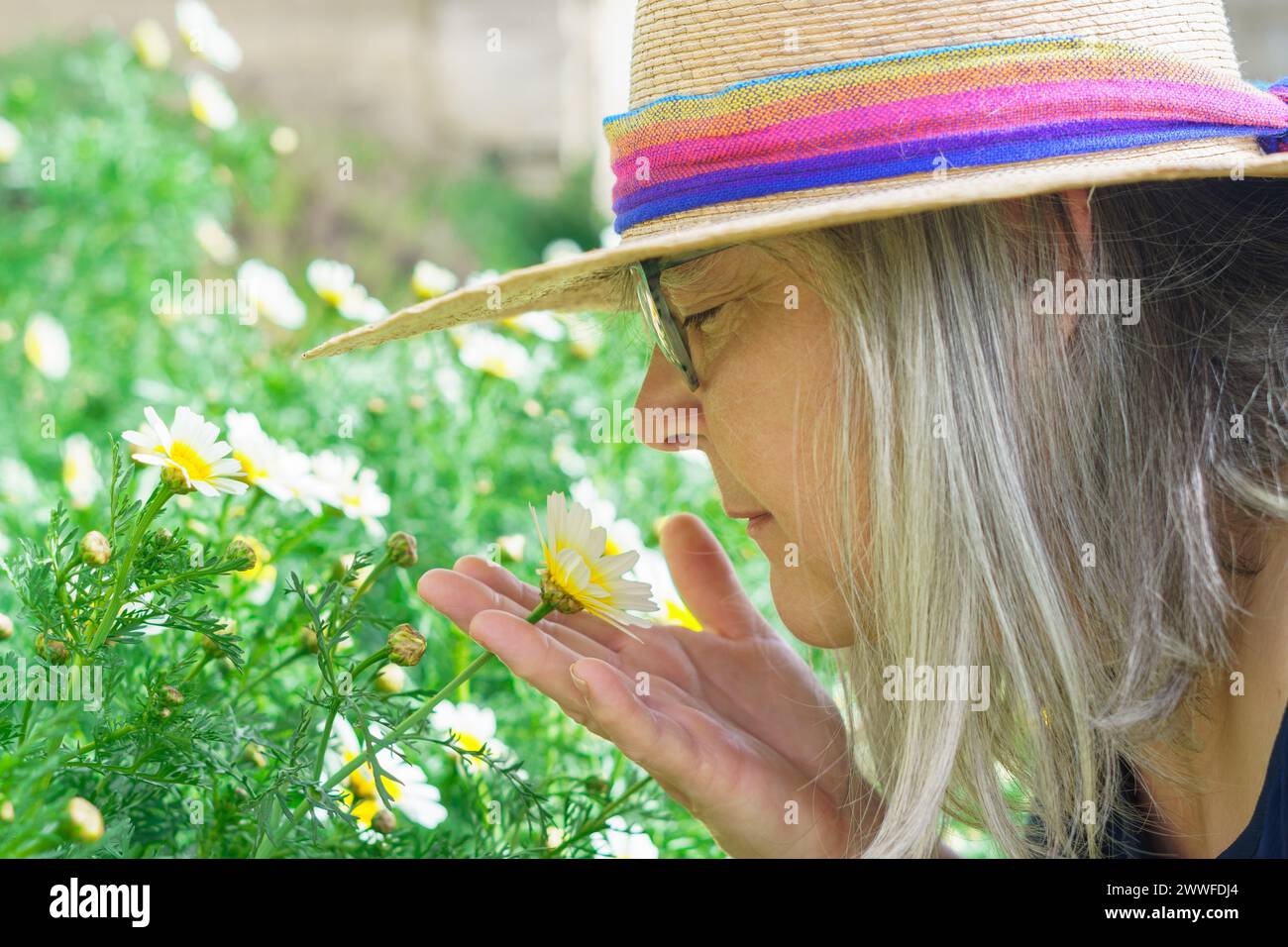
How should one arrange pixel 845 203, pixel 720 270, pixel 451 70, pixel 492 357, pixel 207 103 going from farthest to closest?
pixel 451 70 → pixel 207 103 → pixel 492 357 → pixel 720 270 → pixel 845 203

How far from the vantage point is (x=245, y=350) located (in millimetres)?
1896

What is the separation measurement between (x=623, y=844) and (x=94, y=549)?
57 centimetres

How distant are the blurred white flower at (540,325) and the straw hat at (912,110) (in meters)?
0.72

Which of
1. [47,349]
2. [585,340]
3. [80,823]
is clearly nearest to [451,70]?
[47,349]

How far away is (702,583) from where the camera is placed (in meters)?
1.35

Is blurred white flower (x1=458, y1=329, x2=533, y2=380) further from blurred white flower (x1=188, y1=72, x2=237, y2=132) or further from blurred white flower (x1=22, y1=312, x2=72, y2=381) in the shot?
blurred white flower (x1=188, y1=72, x2=237, y2=132)

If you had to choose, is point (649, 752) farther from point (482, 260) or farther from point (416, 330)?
point (482, 260)

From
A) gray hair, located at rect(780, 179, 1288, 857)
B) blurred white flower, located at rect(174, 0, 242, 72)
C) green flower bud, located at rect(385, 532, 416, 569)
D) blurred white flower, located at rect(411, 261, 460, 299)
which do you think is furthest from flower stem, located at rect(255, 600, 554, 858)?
blurred white flower, located at rect(174, 0, 242, 72)

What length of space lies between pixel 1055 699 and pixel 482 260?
147 inches

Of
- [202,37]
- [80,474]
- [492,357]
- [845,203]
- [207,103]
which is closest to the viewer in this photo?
[845,203]

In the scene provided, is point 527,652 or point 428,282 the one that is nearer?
point 527,652

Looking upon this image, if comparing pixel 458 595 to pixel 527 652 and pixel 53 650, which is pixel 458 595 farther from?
pixel 53 650

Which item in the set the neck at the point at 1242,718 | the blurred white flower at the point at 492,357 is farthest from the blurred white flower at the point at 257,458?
the neck at the point at 1242,718

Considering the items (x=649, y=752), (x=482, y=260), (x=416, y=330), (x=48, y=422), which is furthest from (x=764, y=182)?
(x=482, y=260)
